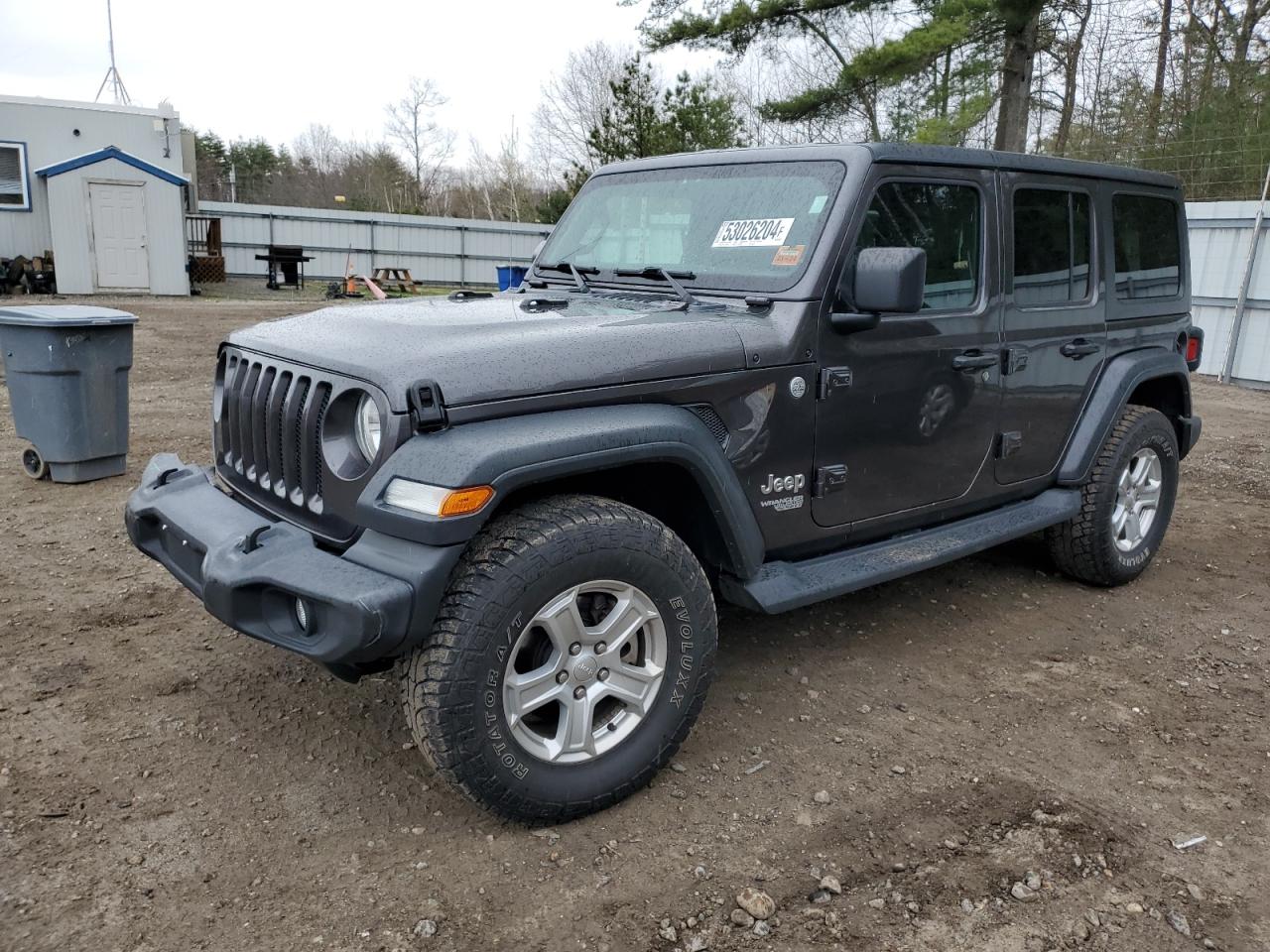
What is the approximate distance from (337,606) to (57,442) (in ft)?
15.1

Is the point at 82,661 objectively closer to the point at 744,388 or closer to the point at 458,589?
the point at 458,589

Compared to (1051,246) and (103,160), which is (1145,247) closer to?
(1051,246)

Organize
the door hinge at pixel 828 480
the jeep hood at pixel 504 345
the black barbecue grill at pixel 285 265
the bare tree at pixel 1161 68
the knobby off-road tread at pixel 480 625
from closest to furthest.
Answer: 1. the knobby off-road tread at pixel 480 625
2. the jeep hood at pixel 504 345
3. the door hinge at pixel 828 480
4. the bare tree at pixel 1161 68
5. the black barbecue grill at pixel 285 265

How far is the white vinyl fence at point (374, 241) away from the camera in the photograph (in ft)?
86.0

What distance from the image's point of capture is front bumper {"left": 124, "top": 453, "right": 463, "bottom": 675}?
2.42m

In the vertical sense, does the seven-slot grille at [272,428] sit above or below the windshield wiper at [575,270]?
below

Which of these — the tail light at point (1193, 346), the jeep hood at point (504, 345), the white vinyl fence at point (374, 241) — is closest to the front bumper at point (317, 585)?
the jeep hood at point (504, 345)

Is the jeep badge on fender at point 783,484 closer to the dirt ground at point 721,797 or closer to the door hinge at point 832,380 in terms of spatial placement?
the door hinge at point 832,380

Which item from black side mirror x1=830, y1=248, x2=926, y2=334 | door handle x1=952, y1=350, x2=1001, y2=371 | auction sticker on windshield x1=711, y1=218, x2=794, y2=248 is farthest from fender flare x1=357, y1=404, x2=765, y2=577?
door handle x1=952, y1=350, x2=1001, y2=371

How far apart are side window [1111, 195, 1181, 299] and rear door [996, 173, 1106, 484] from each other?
24cm

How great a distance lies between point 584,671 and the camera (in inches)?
110

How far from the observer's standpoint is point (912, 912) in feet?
8.33

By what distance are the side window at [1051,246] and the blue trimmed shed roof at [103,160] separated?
19951 millimetres

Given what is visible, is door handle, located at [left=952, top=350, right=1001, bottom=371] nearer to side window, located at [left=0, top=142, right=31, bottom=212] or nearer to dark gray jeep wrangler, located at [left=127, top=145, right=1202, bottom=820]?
dark gray jeep wrangler, located at [left=127, top=145, right=1202, bottom=820]
